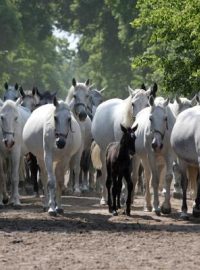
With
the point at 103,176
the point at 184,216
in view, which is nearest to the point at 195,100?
the point at 103,176

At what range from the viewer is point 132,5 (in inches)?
2248

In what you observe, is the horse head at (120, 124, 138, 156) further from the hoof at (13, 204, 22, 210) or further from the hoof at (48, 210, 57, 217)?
the hoof at (13, 204, 22, 210)

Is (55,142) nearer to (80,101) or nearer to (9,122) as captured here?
(9,122)

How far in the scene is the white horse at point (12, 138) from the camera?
58.5 ft

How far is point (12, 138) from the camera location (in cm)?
1780

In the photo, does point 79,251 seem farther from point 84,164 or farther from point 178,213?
point 84,164

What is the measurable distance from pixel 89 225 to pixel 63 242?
2.12m

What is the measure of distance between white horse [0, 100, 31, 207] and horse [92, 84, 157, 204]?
1879 millimetres

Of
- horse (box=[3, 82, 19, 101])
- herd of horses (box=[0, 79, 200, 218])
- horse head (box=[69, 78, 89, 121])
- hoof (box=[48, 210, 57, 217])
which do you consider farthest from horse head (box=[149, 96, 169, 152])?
horse (box=[3, 82, 19, 101])

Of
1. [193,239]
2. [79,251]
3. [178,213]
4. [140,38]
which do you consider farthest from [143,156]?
[140,38]

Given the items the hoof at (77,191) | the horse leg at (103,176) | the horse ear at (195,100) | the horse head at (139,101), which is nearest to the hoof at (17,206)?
the horse leg at (103,176)

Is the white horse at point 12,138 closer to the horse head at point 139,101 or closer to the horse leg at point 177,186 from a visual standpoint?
the horse head at point 139,101

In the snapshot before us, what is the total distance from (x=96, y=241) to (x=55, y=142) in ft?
13.4

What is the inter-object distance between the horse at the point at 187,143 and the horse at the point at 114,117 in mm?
1651
